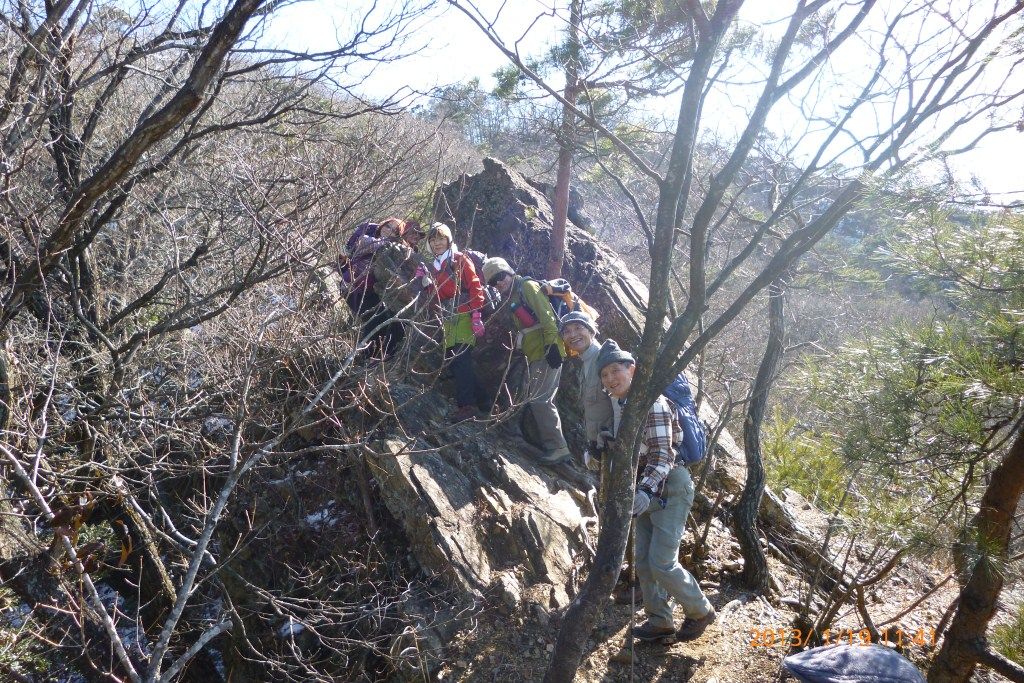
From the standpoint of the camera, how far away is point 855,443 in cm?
362

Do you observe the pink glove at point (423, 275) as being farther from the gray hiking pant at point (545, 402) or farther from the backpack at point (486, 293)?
the gray hiking pant at point (545, 402)

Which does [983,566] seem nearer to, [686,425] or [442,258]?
[686,425]

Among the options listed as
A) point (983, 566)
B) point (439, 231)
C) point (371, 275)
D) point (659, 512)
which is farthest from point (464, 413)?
point (983, 566)

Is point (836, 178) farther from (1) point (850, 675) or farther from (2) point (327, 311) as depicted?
(2) point (327, 311)

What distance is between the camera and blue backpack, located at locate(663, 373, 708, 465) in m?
4.02

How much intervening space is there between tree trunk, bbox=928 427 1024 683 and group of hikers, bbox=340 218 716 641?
4.05 ft

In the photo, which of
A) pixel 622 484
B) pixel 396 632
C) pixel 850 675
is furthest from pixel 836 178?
pixel 396 632

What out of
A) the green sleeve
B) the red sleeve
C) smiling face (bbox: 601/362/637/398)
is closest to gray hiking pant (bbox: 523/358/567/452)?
the green sleeve

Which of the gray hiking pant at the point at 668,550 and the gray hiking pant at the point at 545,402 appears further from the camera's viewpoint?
the gray hiking pant at the point at 545,402

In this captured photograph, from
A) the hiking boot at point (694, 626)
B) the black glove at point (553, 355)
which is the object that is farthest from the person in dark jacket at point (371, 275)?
the hiking boot at point (694, 626)

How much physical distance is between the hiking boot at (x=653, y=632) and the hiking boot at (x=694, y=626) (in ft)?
0.18

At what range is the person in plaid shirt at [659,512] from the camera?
3807 mm

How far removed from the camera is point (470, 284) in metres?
5.80

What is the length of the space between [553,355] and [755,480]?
183 cm
